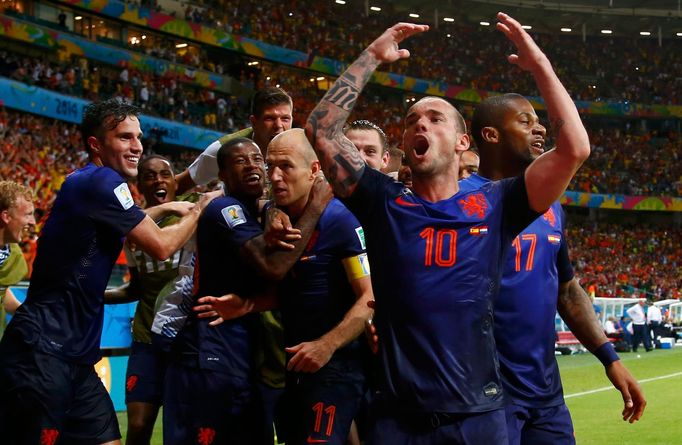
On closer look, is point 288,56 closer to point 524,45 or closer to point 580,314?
point 580,314

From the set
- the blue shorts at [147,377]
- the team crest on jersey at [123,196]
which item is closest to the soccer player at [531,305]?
the team crest on jersey at [123,196]

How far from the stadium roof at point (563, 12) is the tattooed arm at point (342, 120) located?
52756 mm

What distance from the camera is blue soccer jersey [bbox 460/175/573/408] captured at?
443 centimetres

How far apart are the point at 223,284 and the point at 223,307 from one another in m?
0.23

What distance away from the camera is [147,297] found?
6.77 m

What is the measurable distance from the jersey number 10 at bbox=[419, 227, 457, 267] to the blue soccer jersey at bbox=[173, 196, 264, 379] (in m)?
1.36

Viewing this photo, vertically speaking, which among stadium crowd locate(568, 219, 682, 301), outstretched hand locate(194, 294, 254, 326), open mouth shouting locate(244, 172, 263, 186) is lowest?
stadium crowd locate(568, 219, 682, 301)

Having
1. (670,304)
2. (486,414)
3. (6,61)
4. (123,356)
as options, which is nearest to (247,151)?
(486,414)

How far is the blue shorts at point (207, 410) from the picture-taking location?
187 inches

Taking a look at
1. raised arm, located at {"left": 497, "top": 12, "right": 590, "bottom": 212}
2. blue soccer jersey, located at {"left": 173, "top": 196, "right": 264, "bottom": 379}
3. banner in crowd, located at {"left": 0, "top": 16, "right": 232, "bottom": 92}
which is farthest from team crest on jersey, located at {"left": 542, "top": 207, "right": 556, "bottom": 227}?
banner in crowd, located at {"left": 0, "top": 16, "right": 232, "bottom": 92}

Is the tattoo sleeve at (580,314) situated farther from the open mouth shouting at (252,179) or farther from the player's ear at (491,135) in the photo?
the open mouth shouting at (252,179)

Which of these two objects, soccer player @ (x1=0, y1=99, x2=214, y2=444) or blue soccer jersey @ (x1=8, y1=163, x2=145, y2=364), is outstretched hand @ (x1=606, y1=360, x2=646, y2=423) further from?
blue soccer jersey @ (x1=8, y1=163, x2=145, y2=364)

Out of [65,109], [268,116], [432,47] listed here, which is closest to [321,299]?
[268,116]

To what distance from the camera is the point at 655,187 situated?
184 ft
